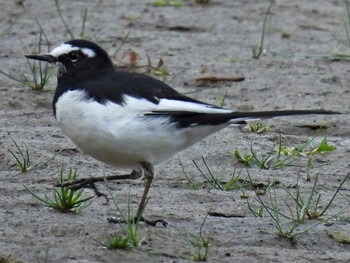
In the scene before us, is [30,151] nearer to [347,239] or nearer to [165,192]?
[165,192]

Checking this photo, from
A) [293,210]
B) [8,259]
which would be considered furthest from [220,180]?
[8,259]

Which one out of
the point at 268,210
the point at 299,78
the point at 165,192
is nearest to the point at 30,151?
the point at 165,192

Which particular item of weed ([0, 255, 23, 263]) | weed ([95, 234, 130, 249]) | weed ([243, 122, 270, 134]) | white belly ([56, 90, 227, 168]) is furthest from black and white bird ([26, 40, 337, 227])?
weed ([243, 122, 270, 134])

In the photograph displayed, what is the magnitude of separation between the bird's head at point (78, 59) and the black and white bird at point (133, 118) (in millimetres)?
118

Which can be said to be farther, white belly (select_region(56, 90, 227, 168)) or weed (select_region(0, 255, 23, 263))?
white belly (select_region(56, 90, 227, 168))

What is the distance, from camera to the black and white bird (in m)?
5.34

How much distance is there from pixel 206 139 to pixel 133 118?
1.73 meters

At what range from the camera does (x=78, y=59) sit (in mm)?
5840

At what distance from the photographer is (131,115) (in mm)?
5383

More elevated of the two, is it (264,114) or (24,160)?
(264,114)

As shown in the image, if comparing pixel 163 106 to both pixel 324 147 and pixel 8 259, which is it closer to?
pixel 8 259

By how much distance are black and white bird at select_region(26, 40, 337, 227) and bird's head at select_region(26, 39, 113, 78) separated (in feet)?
0.39

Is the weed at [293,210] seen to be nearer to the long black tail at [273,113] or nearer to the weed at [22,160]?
the long black tail at [273,113]

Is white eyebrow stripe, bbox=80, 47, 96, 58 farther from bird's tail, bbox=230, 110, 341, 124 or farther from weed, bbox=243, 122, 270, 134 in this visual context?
weed, bbox=243, 122, 270, 134
